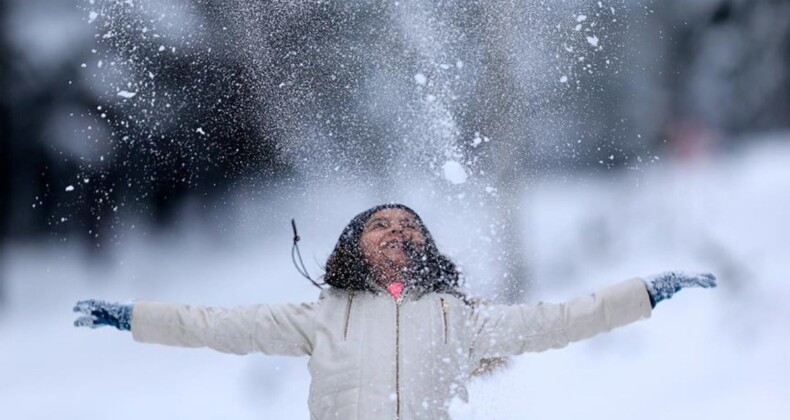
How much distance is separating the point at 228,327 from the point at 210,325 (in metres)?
0.06

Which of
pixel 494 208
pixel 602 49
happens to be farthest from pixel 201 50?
pixel 602 49

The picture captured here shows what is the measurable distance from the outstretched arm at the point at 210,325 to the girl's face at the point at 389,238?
0.33 m

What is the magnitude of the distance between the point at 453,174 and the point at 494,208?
293 millimetres

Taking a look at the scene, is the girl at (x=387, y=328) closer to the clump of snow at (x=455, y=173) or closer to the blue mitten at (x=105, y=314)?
the blue mitten at (x=105, y=314)

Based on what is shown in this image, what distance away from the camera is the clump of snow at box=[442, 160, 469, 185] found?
14.4ft

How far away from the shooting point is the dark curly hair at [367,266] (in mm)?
2705

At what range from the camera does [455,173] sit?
14.6ft

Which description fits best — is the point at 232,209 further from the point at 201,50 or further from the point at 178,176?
the point at 201,50

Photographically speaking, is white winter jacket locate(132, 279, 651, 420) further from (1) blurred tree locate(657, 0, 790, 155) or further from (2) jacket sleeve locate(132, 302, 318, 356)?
(1) blurred tree locate(657, 0, 790, 155)

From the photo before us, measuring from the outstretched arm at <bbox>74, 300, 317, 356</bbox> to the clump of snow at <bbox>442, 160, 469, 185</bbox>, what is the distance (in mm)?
1919

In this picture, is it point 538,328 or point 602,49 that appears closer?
point 538,328

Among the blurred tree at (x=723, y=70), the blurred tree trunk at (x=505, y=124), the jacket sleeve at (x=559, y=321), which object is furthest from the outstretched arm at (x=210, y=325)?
the blurred tree at (x=723, y=70)

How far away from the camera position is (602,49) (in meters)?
4.46

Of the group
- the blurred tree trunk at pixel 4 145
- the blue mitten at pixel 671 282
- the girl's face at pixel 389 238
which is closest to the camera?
the blue mitten at pixel 671 282
